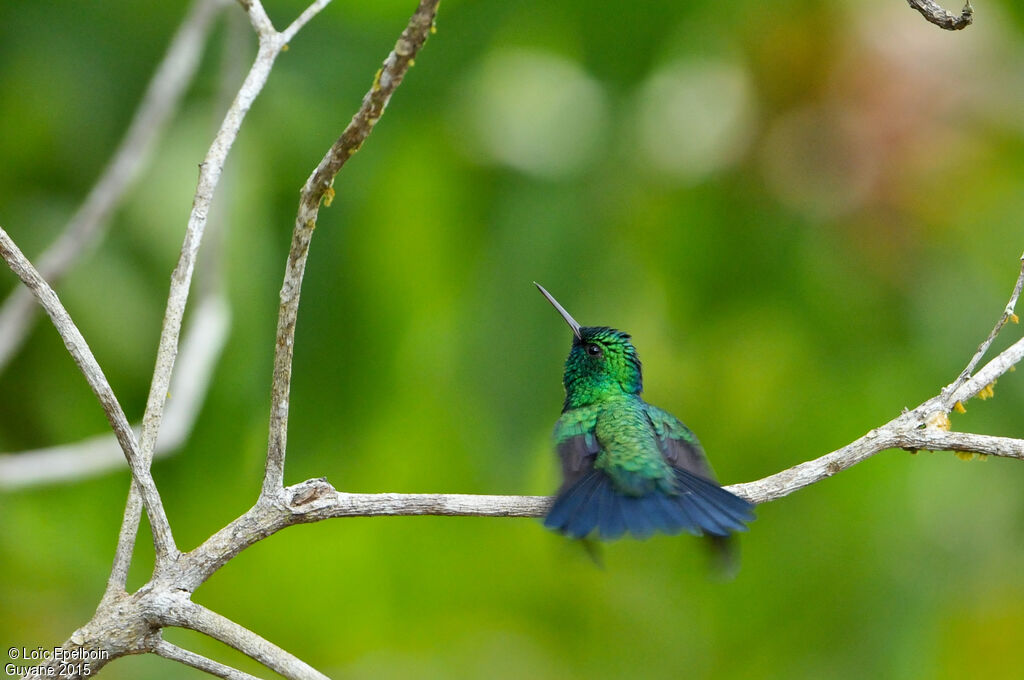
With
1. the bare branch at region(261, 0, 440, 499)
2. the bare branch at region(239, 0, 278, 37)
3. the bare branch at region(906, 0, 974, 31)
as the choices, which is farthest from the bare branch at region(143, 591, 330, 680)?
the bare branch at region(906, 0, 974, 31)

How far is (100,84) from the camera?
363 cm

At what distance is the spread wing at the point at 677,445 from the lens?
2359mm

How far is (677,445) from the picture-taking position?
8.04 feet

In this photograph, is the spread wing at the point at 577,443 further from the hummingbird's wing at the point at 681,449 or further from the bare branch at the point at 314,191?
the bare branch at the point at 314,191

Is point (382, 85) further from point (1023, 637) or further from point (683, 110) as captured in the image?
point (1023, 637)

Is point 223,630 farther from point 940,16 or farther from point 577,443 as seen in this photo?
point 577,443

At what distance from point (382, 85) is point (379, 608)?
2.70 meters

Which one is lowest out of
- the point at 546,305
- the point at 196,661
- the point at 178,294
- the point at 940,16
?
the point at 196,661

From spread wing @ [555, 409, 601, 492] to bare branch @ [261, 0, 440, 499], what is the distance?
953mm

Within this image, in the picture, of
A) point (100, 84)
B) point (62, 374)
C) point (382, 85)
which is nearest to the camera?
point (382, 85)

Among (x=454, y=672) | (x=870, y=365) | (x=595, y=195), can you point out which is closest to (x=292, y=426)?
(x=454, y=672)

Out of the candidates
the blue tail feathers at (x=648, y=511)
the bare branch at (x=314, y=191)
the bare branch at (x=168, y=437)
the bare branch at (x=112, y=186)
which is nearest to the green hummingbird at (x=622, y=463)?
the blue tail feathers at (x=648, y=511)

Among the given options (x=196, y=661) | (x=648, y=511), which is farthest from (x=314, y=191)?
(x=648, y=511)

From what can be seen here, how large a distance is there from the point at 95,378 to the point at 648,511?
3.68 ft
